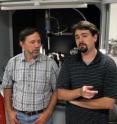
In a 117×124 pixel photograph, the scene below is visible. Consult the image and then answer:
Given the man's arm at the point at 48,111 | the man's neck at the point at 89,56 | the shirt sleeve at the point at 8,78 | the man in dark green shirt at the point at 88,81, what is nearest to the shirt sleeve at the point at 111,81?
the man in dark green shirt at the point at 88,81

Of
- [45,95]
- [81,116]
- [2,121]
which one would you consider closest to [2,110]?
[2,121]

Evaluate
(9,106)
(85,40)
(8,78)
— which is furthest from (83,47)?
(9,106)

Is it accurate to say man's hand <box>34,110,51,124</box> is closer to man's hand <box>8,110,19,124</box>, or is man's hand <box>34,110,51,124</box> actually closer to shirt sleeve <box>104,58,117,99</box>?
man's hand <box>8,110,19,124</box>

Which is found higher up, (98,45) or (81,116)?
(98,45)

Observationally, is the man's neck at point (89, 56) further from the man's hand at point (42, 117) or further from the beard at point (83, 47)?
the man's hand at point (42, 117)

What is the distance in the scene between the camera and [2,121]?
7.72ft

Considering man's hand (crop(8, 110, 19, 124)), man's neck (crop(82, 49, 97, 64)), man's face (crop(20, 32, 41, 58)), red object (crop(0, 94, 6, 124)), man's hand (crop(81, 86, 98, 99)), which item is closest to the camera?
man's hand (crop(81, 86, 98, 99))

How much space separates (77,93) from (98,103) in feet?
0.50

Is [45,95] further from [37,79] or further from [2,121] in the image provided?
[2,121]

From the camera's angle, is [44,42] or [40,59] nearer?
[40,59]

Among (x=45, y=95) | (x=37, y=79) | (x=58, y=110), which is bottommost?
(x=58, y=110)

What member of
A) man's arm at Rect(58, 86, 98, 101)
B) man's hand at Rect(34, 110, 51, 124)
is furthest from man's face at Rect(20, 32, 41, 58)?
man's hand at Rect(34, 110, 51, 124)

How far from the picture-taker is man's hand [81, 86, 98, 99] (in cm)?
160

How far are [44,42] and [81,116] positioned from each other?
122cm
